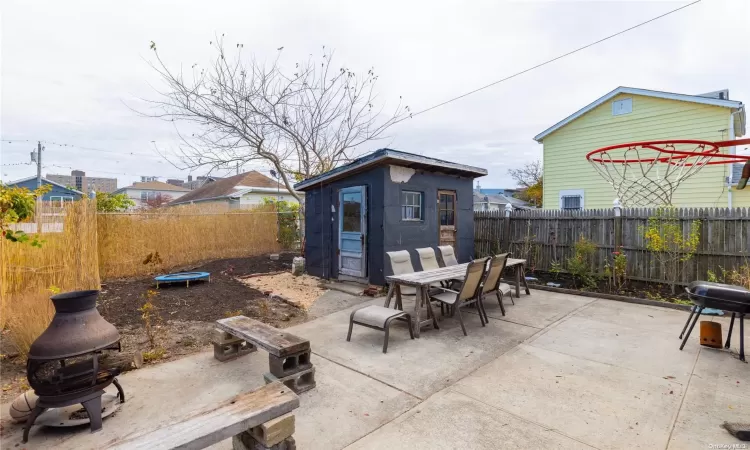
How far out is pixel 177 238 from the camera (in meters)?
9.74

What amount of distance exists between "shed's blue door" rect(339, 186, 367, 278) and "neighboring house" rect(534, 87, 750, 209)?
29.3ft

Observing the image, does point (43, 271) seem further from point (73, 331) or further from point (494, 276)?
point (494, 276)

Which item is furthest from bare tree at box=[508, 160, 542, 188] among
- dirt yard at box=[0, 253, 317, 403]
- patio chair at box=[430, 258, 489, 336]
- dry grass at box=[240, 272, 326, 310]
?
dirt yard at box=[0, 253, 317, 403]

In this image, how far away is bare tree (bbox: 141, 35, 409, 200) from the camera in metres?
9.15

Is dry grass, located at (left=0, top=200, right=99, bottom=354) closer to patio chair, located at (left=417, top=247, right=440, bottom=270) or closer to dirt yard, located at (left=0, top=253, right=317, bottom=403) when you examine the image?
dirt yard, located at (left=0, top=253, right=317, bottom=403)

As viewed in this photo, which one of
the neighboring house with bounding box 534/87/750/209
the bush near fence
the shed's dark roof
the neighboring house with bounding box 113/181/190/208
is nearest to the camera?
the bush near fence

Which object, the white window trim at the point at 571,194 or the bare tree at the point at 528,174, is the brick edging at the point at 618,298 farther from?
the bare tree at the point at 528,174

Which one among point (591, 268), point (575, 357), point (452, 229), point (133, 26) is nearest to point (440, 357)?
point (575, 357)

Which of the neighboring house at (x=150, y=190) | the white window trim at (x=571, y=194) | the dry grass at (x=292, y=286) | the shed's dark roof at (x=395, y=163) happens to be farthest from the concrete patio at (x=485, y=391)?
the neighboring house at (x=150, y=190)

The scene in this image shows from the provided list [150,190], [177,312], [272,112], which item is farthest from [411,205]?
[150,190]

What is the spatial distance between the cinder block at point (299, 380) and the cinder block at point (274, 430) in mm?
803

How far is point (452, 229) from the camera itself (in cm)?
854

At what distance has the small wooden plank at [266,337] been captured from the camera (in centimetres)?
286

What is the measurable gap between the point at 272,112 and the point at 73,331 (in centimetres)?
901
